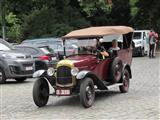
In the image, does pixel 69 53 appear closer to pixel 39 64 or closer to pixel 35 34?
pixel 39 64

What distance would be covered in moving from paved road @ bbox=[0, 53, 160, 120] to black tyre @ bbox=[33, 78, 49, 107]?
0.53 feet

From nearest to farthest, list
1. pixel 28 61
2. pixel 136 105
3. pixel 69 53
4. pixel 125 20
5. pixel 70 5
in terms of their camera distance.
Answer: pixel 136 105 < pixel 69 53 < pixel 28 61 < pixel 70 5 < pixel 125 20

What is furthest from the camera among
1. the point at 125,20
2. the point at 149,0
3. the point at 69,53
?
the point at 125,20

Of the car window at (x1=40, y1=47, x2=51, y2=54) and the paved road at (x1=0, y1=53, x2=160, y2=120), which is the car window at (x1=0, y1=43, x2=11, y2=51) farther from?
the paved road at (x1=0, y1=53, x2=160, y2=120)

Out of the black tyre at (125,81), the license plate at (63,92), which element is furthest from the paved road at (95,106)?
the license plate at (63,92)

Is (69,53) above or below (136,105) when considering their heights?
above

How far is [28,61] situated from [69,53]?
5817 millimetres

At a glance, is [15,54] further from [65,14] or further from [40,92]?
[65,14]

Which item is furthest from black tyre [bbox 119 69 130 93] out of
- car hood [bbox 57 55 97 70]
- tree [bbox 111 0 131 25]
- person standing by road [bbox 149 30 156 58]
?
tree [bbox 111 0 131 25]

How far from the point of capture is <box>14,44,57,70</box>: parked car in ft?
71.7

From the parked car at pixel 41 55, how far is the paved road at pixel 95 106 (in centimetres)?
470

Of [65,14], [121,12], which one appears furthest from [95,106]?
[121,12]

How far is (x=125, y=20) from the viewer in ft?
170

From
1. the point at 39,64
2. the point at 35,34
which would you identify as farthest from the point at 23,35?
the point at 39,64
